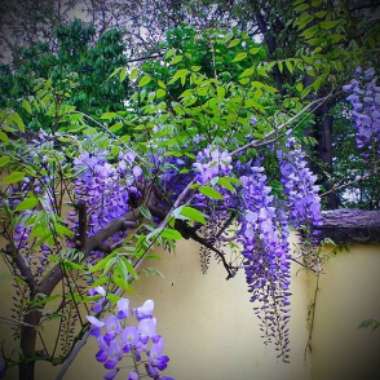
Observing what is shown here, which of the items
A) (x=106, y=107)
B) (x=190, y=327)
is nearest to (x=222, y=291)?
(x=190, y=327)

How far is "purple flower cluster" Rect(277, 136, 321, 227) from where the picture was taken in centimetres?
173

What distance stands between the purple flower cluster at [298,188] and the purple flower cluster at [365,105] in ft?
0.88

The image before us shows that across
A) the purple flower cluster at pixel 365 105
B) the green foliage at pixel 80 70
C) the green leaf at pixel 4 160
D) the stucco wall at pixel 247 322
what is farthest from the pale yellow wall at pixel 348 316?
the green leaf at pixel 4 160

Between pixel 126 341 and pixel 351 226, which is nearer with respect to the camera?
pixel 126 341

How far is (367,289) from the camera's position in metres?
2.23

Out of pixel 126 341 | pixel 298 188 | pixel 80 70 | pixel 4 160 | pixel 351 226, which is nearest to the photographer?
pixel 126 341

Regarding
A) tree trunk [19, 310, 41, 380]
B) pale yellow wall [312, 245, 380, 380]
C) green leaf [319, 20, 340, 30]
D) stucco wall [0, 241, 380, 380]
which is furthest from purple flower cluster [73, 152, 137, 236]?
pale yellow wall [312, 245, 380, 380]

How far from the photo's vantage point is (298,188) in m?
1.75

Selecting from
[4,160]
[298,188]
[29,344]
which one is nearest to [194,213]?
[4,160]

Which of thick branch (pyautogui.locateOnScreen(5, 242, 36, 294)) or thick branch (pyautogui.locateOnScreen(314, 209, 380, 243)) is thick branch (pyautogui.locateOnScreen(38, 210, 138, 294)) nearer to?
thick branch (pyautogui.locateOnScreen(5, 242, 36, 294))

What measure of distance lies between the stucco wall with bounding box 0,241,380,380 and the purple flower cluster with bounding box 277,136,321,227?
515mm

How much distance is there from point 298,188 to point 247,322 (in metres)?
0.95

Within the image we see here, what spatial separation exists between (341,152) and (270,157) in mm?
2513

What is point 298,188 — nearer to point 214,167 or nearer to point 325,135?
point 214,167
